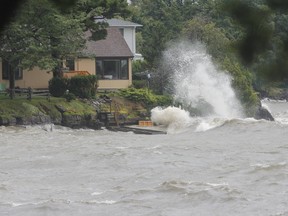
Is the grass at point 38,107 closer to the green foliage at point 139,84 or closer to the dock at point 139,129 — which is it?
the dock at point 139,129

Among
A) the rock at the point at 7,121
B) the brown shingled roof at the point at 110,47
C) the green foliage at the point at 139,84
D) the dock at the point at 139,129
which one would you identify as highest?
the brown shingled roof at the point at 110,47

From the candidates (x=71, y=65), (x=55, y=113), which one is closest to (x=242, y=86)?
(x=71, y=65)

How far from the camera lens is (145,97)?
45594mm

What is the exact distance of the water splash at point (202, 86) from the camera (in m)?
47.5

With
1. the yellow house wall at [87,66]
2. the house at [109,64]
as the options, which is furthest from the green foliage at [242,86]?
the yellow house wall at [87,66]

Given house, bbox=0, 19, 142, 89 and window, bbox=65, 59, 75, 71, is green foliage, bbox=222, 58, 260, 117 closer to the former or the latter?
house, bbox=0, 19, 142, 89

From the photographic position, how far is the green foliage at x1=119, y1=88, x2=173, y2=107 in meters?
45.5

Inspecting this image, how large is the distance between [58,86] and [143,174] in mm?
20732

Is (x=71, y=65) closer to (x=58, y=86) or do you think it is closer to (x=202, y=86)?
(x=58, y=86)

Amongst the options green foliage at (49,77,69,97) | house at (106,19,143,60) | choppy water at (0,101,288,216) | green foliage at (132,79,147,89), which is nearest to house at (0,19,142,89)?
green foliage at (132,79,147,89)

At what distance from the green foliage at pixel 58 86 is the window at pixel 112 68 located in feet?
24.7

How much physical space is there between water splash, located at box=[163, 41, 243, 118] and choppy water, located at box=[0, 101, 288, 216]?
428 inches

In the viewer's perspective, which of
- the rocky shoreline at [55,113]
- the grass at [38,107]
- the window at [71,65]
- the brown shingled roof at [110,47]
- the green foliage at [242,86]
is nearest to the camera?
the rocky shoreline at [55,113]

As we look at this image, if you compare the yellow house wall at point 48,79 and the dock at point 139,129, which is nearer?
the dock at point 139,129
